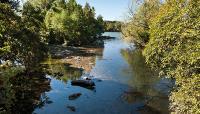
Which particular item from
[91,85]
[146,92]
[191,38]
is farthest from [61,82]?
[191,38]

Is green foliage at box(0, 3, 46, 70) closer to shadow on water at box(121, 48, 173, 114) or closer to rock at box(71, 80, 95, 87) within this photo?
→ shadow on water at box(121, 48, 173, 114)

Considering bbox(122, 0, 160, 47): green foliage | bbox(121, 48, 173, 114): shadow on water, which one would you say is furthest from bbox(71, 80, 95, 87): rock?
bbox(122, 0, 160, 47): green foliage

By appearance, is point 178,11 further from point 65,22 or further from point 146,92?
point 65,22

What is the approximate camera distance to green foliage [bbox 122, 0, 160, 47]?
6806cm

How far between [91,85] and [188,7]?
759 inches

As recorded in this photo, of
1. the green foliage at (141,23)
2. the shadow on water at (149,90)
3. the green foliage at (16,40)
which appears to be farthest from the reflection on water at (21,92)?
the green foliage at (141,23)

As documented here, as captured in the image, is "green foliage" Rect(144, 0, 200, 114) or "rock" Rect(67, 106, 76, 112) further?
"rock" Rect(67, 106, 76, 112)

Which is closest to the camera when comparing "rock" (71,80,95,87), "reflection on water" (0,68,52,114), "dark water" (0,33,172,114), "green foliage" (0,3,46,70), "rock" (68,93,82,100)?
"reflection on water" (0,68,52,114)

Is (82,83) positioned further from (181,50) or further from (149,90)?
(181,50)

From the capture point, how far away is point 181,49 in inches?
906

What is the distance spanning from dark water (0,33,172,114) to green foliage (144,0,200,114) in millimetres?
6461

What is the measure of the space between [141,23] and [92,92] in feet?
137

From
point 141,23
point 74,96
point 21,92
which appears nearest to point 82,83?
point 74,96

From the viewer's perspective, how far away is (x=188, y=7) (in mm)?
22844
